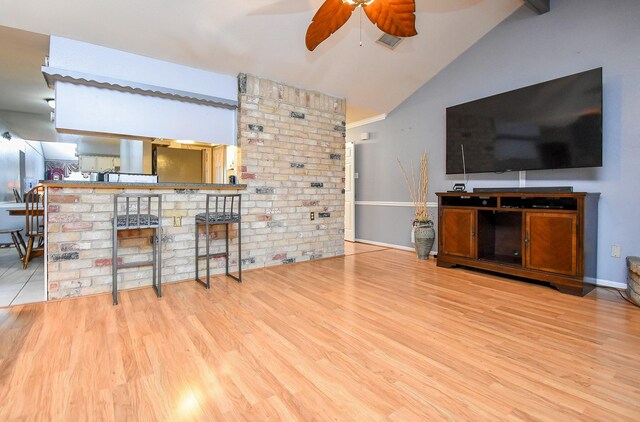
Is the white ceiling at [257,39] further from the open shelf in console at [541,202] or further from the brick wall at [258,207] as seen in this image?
the open shelf in console at [541,202]

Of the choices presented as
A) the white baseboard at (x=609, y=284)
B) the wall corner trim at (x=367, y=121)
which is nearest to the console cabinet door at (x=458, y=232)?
the white baseboard at (x=609, y=284)

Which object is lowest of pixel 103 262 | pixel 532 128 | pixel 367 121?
pixel 103 262

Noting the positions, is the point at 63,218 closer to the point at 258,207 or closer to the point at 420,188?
the point at 258,207

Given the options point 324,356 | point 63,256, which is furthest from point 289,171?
point 324,356

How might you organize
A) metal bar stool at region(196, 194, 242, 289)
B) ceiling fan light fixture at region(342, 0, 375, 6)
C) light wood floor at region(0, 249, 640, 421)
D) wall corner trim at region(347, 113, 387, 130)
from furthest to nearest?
wall corner trim at region(347, 113, 387, 130) < metal bar stool at region(196, 194, 242, 289) < ceiling fan light fixture at region(342, 0, 375, 6) < light wood floor at region(0, 249, 640, 421)

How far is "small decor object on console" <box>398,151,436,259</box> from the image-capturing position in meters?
4.43

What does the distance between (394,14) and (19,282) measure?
439cm

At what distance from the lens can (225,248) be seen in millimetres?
3666

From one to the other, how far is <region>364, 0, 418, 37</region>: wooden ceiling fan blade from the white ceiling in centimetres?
115

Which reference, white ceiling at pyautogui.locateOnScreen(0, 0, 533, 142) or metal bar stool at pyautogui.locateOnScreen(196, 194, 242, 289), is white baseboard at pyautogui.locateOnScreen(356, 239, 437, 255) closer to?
white ceiling at pyautogui.locateOnScreen(0, 0, 533, 142)

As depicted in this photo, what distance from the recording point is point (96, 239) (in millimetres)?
2900

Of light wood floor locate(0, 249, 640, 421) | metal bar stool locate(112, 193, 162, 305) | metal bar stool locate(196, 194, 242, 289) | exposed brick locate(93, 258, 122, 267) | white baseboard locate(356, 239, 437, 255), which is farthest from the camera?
white baseboard locate(356, 239, 437, 255)

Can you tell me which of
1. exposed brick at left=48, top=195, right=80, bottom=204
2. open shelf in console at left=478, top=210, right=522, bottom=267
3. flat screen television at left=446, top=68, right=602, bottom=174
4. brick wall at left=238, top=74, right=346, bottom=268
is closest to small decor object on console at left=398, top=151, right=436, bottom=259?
flat screen television at left=446, top=68, right=602, bottom=174

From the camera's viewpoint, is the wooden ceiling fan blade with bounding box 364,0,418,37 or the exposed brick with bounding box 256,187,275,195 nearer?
→ the wooden ceiling fan blade with bounding box 364,0,418,37
